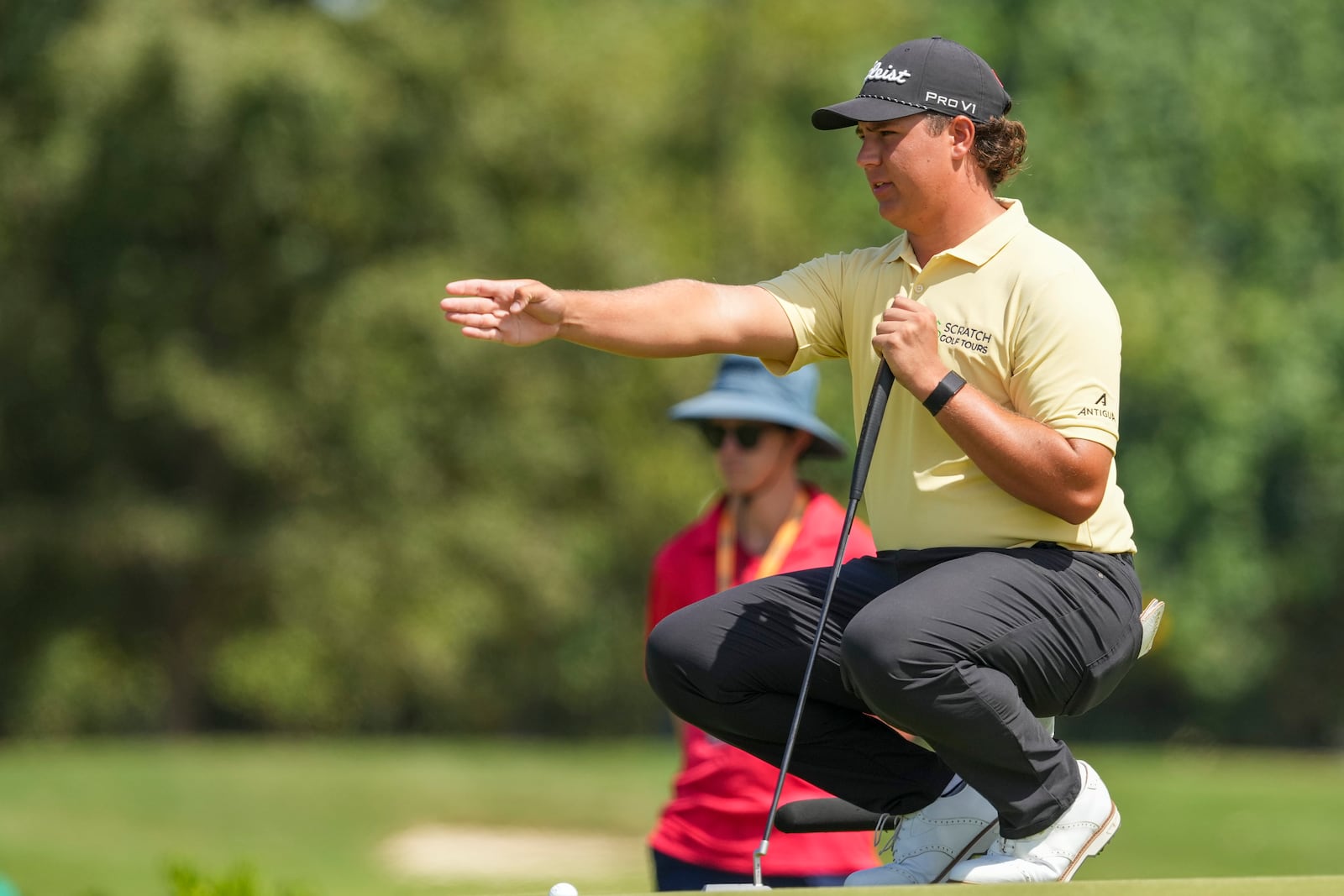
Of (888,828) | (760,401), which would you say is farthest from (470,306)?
(760,401)

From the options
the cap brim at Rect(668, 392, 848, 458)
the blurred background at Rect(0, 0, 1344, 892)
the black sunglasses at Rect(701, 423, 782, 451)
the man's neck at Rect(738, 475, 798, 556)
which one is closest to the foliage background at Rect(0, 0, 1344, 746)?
the blurred background at Rect(0, 0, 1344, 892)

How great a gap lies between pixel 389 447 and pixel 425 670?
3.04 metres

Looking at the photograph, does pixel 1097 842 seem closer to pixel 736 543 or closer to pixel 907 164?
pixel 907 164

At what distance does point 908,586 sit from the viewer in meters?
3.85

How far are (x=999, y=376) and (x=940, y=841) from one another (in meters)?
1.06

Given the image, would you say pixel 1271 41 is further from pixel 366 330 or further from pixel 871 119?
pixel 871 119

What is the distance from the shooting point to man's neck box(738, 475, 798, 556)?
6324 millimetres

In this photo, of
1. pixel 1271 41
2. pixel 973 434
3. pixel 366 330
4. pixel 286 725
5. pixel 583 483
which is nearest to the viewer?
pixel 973 434

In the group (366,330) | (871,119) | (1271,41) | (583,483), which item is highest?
(1271,41)

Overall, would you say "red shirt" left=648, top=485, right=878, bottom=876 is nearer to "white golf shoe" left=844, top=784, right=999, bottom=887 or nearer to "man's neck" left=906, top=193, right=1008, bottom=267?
"white golf shoe" left=844, top=784, right=999, bottom=887

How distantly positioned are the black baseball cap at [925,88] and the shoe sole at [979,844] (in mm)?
1589

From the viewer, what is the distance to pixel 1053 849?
390 centimetres

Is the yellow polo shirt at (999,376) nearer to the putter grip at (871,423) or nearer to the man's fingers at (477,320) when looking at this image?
the putter grip at (871,423)

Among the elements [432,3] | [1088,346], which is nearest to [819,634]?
[1088,346]
